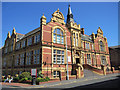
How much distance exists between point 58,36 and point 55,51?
13.0 feet

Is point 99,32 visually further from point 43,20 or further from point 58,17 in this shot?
point 43,20

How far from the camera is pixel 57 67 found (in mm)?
24594

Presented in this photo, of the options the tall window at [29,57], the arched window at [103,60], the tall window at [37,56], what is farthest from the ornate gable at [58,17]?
the arched window at [103,60]

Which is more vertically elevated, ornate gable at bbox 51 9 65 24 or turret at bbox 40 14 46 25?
ornate gable at bbox 51 9 65 24

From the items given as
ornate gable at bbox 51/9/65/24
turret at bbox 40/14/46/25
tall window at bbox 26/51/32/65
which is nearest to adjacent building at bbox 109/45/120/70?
ornate gable at bbox 51/9/65/24

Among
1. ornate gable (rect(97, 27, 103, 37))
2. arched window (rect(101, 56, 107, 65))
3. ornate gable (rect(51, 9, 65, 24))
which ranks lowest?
arched window (rect(101, 56, 107, 65))

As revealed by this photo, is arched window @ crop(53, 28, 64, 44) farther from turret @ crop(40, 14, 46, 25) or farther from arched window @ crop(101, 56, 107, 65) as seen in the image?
arched window @ crop(101, 56, 107, 65)

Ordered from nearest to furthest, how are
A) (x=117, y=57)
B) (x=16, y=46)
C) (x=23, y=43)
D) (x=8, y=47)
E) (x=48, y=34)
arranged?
1. (x=48, y=34)
2. (x=23, y=43)
3. (x=16, y=46)
4. (x=8, y=47)
5. (x=117, y=57)

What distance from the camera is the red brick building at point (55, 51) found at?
2378 cm

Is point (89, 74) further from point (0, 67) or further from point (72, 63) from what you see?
point (0, 67)

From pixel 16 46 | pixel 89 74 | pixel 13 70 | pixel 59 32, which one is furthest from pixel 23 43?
pixel 89 74

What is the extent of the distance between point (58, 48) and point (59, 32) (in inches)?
163

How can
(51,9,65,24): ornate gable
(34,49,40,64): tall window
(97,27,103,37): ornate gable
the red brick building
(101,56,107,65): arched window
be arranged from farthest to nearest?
(97,27,103,37): ornate gable → (101,56,107,65): arched window → (51,9,65,24): ornate gable → (34,49,40,64): tall window → the red brick building

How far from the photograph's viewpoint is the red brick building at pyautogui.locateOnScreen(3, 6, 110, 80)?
2378 centimetres
